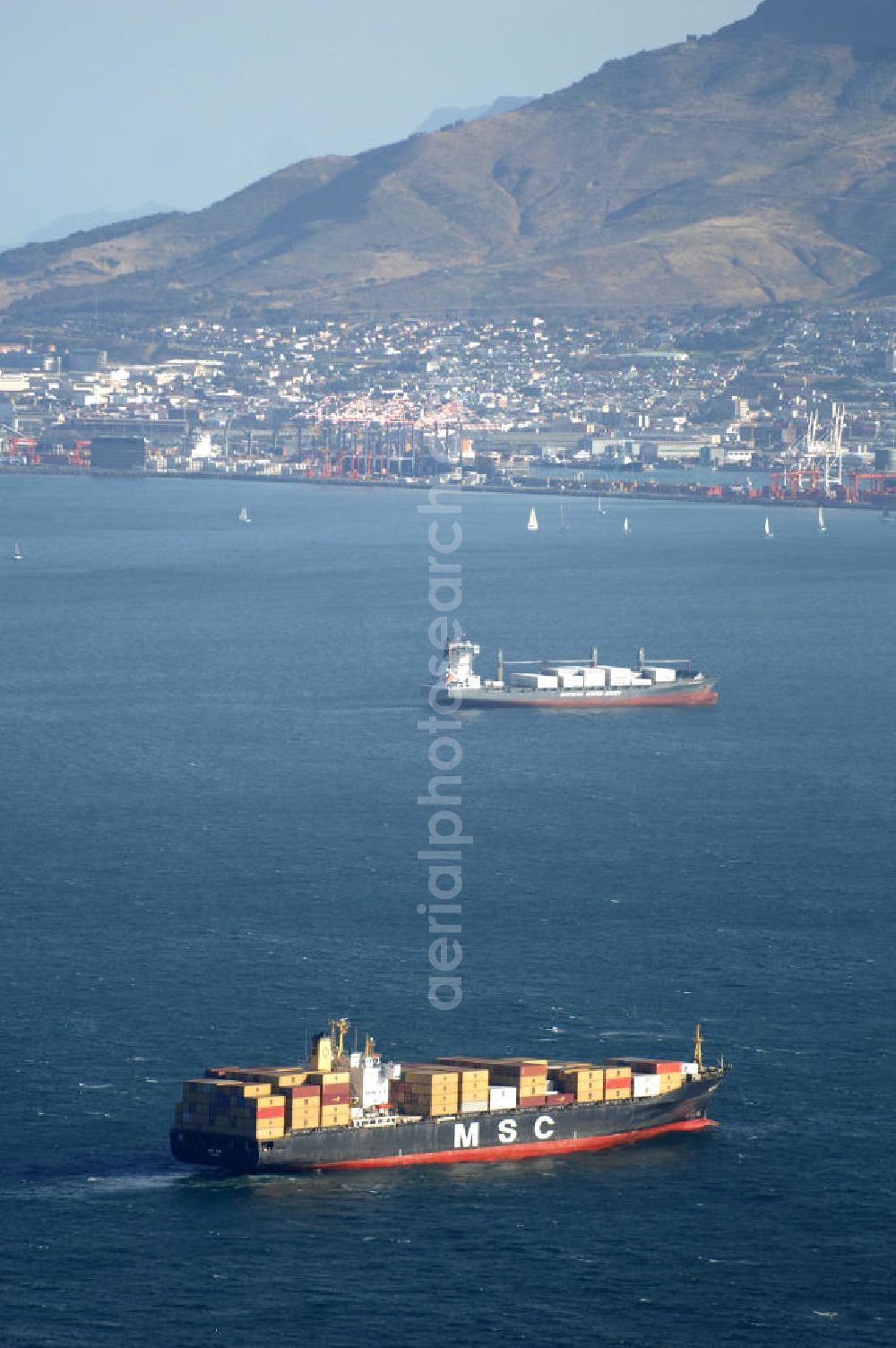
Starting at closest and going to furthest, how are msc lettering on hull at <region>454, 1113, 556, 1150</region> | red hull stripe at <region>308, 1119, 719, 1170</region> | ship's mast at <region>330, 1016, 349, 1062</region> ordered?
red hull stripe at <region>308, 1119, 719, 1170</region> < ship's mast at <region>330, 1016, 349, 1062</region> < msc lettering on hull at <region>454, 1113, 556, 1150</region>

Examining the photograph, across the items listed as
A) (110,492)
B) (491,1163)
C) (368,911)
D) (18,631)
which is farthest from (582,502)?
(491,1163)

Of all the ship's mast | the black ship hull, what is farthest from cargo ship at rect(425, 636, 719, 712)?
the black ship hull

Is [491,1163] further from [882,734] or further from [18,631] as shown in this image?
[18,631]

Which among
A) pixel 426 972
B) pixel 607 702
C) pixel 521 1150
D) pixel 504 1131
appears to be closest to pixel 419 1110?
pixel 504 1131

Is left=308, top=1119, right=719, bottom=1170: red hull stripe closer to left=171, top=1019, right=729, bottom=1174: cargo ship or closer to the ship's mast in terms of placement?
left=171, top=1019, right=729, bottom=1174: cargo ship

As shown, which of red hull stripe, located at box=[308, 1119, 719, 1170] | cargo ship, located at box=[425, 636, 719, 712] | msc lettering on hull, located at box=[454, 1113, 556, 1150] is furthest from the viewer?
cargo ship, located at box=[425, 636, 719, 712]

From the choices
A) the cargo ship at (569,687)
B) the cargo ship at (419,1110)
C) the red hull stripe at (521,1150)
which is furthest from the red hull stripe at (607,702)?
the red hull stripe at (521,1150)

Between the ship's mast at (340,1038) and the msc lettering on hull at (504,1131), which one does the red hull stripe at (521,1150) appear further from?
the ship's mast at (340,1038)
